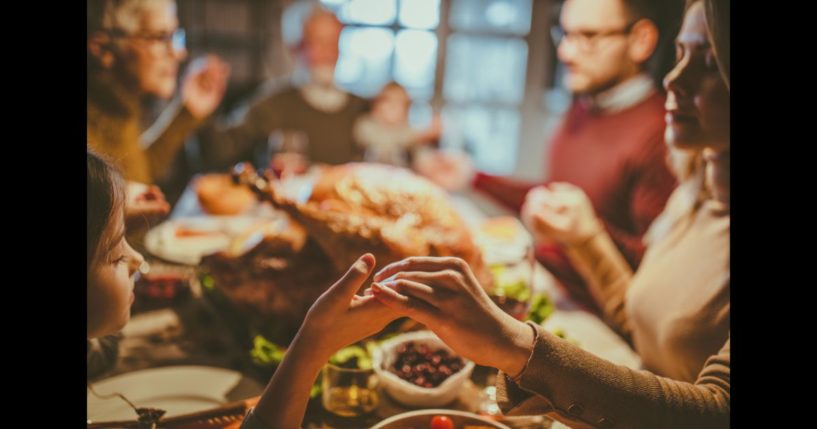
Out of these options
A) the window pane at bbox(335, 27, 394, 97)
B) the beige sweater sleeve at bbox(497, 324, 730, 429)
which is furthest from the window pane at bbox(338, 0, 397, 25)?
the beige sweater sleeve at bbox(497, 324, 730, 429)

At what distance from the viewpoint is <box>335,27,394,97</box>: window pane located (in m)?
5.08

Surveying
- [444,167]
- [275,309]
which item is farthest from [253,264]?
[444,167]

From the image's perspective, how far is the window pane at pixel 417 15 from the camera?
15.8 ft

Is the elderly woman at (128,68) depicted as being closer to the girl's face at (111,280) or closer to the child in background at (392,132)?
the girl's face at (111,280)

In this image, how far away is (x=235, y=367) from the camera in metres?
0.99

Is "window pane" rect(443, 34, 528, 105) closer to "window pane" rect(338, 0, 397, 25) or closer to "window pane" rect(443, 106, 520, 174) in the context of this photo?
"window pane" rect(443, 106, 520, 174)

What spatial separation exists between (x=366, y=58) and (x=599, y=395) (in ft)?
15.8

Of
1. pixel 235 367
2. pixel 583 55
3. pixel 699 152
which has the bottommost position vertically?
pixel 235 367

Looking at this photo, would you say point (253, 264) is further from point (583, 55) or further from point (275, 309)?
point (583, 55)

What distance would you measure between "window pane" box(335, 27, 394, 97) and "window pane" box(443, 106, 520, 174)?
78 cm

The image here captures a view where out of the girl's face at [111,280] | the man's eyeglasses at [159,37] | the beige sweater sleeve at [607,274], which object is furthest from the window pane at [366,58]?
the girl's face at [111,280]

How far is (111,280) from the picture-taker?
2.17 feet

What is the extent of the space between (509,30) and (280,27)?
220 centimetres

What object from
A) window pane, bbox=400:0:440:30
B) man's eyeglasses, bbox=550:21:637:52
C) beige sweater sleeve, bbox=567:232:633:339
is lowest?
beige sweater sleeve, bbox=567:232:633:339
